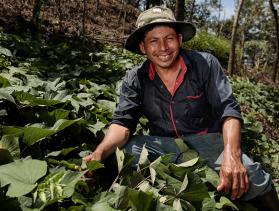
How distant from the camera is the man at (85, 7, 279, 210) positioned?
3.07 meters

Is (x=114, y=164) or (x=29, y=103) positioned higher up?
(x=29, y=103)

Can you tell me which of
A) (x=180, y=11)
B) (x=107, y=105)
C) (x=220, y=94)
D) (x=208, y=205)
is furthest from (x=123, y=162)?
(x=180, y=11)

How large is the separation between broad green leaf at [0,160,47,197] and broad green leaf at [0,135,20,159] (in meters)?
0.28

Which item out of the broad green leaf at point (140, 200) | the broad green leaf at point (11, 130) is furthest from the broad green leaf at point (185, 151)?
the broad green leaf at point (11, 130)

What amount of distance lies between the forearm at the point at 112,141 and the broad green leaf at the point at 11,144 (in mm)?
599

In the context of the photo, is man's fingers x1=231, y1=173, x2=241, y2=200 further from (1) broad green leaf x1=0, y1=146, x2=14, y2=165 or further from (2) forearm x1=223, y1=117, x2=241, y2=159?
(1) broad green leaf x1=0, y1=146, x2=14, y2=165

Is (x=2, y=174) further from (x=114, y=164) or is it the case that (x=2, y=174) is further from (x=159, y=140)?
(x=159, y=140)

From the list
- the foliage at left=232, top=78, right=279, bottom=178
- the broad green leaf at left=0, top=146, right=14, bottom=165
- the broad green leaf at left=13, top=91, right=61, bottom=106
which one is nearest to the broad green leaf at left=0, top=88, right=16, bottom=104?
the broad green leaf at left=13, top=91, right=61, bottom=106

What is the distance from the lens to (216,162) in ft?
10.0

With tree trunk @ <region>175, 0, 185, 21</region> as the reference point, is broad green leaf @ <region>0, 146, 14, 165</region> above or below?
below

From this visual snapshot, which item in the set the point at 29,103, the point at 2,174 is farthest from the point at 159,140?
the point at 2,174

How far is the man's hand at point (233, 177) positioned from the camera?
8.54ft

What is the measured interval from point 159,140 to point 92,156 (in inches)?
28.5

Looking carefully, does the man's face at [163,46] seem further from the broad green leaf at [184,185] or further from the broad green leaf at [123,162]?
the broad green leaf at [184,185]
